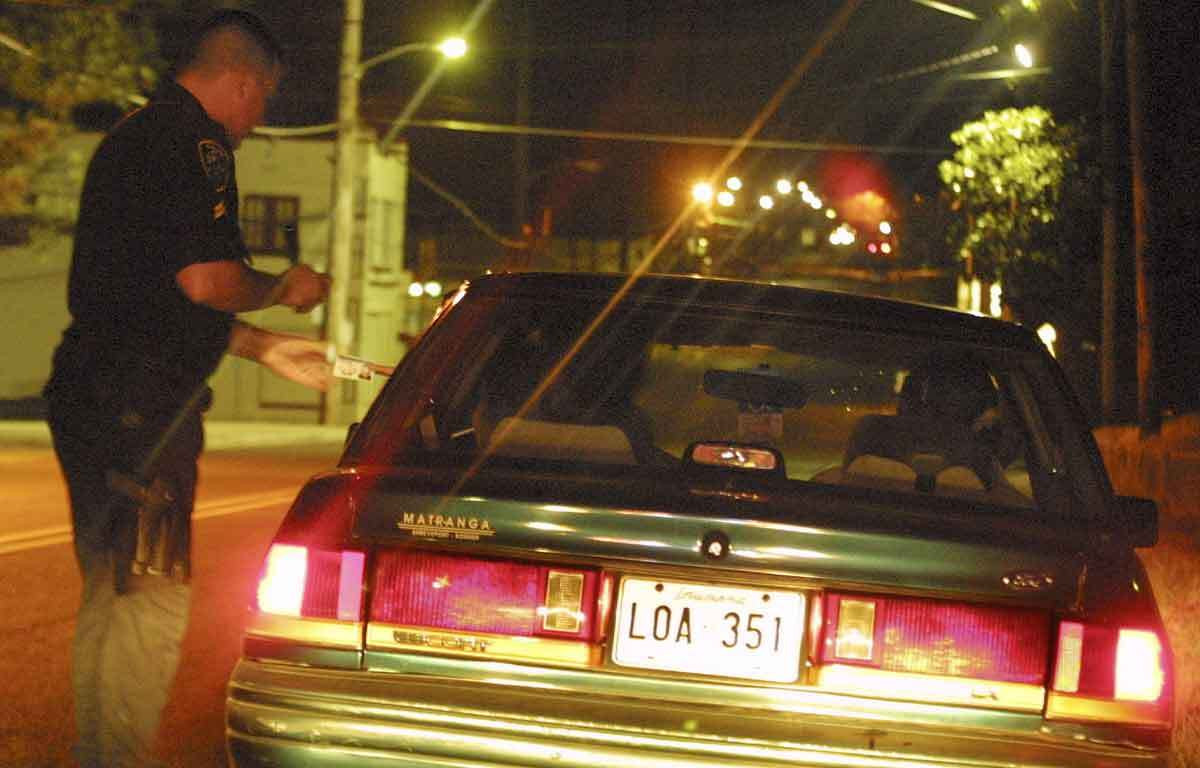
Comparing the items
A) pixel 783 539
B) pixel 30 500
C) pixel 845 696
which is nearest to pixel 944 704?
pixel 845 696

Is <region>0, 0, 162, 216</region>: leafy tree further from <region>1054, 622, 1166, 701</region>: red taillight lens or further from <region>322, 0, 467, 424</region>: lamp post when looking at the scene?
<region>1054, 622, 1166, 701</region>: red taillight lens

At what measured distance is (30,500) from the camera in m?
15.4

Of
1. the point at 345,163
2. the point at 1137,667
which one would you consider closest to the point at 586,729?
the point at 1137,667

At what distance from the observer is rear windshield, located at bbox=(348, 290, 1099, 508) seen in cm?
421

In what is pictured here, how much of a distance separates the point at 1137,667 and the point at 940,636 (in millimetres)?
424

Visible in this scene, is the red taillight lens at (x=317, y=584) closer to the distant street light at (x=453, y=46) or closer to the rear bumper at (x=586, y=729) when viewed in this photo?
the rear bumper at (x=586, y=729)

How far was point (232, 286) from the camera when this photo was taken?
405 cm

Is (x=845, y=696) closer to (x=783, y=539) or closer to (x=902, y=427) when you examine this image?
(x=783, y=539)

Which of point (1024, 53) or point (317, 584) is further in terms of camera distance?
point (1024, 53)

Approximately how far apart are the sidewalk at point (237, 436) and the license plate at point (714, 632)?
23720mm

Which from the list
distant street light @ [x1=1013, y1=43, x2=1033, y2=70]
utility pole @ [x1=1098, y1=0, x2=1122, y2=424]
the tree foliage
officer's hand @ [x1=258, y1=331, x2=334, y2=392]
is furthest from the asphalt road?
the tree foliage

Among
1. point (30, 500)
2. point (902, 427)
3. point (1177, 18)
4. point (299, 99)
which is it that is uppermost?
point (299, 99)

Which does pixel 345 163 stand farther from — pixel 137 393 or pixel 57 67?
pixel 137 393

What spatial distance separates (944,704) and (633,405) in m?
1.49
